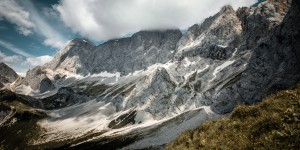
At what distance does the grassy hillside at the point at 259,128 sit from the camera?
14.0 metres

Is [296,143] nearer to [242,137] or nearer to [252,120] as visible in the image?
[242,137]

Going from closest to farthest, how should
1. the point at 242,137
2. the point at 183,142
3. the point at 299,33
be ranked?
Answer: the point at 242,137
the point at 183,142
the point at 299,33

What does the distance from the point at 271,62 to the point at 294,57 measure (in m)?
23.0

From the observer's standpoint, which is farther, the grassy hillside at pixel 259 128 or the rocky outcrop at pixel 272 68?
the rocky outcrop at pixel 272 68

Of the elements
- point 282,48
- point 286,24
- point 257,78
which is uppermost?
point 286,24

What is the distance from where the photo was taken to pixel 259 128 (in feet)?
55.8

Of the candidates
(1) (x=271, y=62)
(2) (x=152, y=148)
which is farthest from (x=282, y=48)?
(2) (x=152, y=148)

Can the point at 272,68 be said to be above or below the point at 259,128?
below

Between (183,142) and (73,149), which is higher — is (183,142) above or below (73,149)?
above

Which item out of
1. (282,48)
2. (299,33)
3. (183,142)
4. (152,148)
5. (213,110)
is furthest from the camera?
(213,110)

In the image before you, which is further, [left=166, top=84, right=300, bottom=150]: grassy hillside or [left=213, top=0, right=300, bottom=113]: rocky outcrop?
[left=213, top=0, right=300, bottom=113]: rocky outcrop

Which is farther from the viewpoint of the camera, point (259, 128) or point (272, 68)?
point (272, 68)

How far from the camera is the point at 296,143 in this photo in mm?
12758

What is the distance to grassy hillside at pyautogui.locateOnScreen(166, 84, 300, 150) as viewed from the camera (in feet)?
46.0
